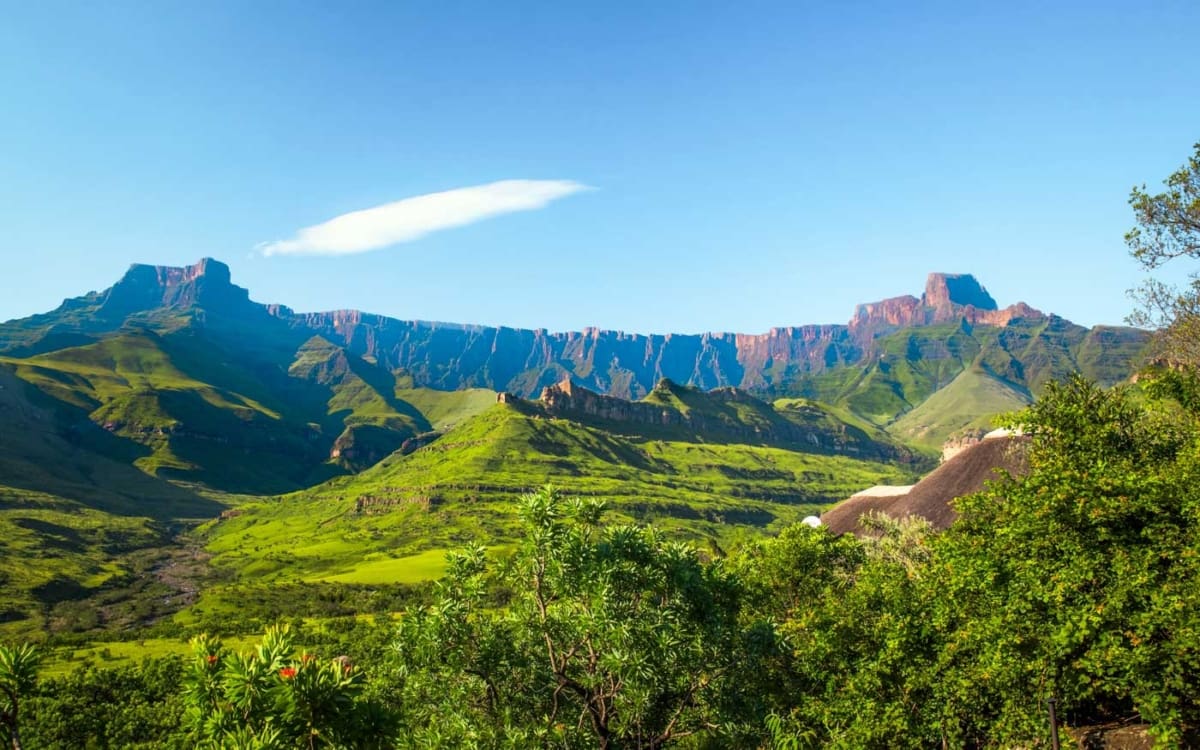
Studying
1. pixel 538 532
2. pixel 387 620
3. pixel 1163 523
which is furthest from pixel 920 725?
pixel 387 620

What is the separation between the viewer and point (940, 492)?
8825 cm

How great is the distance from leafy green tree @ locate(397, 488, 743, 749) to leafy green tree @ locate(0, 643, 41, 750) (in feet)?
31.0

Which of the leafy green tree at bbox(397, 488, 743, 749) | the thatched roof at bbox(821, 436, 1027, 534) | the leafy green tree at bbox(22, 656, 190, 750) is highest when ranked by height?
the leafy green tree at bbox(397, 488, 743, 749)

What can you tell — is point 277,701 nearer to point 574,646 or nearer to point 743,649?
point 574,646

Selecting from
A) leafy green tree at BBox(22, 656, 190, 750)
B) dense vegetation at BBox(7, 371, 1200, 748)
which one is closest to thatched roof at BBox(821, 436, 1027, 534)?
dense vegetation at BBox(7, 371, 1200, 748)

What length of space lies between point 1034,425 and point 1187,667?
13.9 metres

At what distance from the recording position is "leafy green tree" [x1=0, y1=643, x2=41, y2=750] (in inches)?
518

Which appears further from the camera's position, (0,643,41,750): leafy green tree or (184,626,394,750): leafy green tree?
(184,626,394,750): leafy green tree

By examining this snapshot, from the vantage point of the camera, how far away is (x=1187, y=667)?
2041 cm

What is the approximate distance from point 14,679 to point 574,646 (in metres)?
14.3

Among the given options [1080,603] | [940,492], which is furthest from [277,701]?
[940,492]

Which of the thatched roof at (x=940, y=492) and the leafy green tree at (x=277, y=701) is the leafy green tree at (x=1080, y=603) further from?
the thatched roof at (x=940, y=492)

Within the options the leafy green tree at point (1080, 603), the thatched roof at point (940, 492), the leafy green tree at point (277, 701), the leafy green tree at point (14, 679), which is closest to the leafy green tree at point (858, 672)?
the leafy green tree at point (1080, 603)

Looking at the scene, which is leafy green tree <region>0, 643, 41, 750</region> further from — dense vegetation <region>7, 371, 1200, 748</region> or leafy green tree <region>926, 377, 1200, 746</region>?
leafy green tree <region>926, 377, 1200, 746</region>
